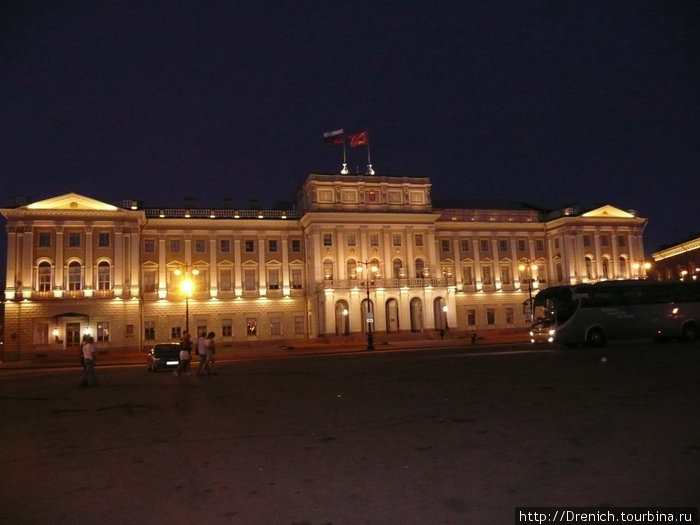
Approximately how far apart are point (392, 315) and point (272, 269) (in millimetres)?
13668

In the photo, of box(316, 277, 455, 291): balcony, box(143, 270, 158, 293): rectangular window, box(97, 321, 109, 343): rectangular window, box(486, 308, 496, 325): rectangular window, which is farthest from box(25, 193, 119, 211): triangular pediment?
box(486, 308, 496, 325): rectangular window

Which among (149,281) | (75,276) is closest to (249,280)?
(149,281)

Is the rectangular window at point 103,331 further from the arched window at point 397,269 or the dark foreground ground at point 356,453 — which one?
the dark foreground ground at point 356,453

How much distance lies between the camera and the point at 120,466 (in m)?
7.82

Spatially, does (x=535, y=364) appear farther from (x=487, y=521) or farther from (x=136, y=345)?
(x=136, y=345)

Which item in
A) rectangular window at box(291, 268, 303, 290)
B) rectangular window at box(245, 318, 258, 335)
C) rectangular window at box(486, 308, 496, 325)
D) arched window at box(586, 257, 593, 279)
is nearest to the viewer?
rectangular window at box(245, 318, 258, 335)

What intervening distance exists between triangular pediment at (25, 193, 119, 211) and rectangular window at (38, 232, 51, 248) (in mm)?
2423

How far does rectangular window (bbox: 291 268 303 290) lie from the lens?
60469 millimetres

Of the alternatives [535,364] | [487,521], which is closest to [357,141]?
[535,364]

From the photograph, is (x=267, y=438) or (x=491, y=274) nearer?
(x=267, y=438)

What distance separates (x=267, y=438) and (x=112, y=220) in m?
48.9

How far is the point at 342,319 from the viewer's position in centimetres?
5697

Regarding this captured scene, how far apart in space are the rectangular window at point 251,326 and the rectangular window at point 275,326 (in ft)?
5.48

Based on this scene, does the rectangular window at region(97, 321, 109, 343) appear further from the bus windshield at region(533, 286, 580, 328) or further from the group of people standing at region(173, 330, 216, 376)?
the bus windshield at region(533, 286, 580, 328)
